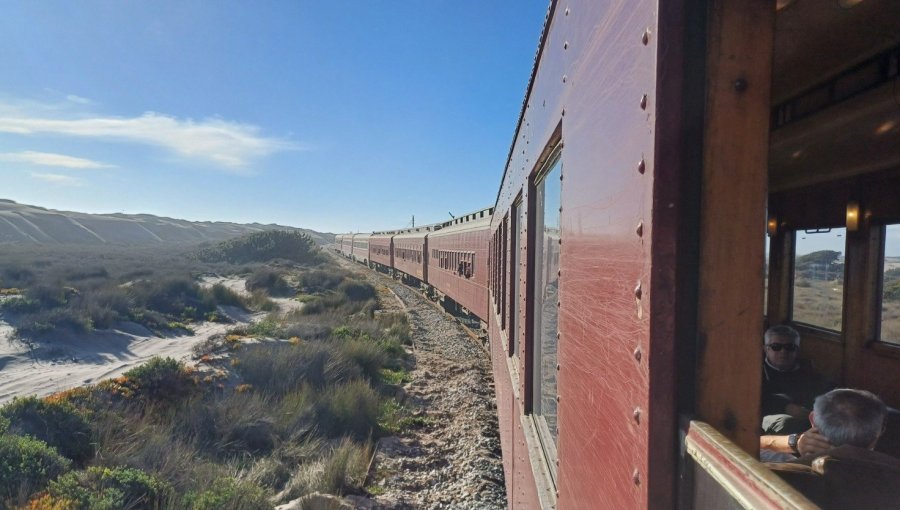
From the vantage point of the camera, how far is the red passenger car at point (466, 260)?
10.3 metres

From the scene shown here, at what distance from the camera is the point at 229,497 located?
488 cm

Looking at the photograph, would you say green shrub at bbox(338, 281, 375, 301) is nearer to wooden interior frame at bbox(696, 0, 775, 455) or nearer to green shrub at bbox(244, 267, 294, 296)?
green shrub at bbox(244, 267, 294, 296)

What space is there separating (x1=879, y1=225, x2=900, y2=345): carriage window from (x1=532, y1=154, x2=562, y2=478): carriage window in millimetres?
2513

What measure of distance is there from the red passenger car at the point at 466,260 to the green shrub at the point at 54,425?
624cm

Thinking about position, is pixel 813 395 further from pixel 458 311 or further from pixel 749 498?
pixel 458 311

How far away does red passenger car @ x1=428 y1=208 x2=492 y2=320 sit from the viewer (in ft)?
34.0

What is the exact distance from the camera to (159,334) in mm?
15305

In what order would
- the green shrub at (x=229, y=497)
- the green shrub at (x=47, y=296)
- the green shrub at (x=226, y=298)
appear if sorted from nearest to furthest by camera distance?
the green shrub at (x=229, y=497) < the green shrub at (x=47, y=296) < the green shrub at (x=226, y=298)

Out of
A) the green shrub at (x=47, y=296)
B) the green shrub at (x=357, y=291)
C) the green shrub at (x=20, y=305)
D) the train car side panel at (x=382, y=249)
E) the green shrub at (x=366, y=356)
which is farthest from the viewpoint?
the train car side panel at (x=382, y=249)

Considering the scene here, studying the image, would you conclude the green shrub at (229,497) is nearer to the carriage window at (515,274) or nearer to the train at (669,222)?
the carriage window at (515,274)

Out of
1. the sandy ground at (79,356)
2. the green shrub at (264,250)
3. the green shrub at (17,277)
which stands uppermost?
Answer: the green shrub at (264,250)

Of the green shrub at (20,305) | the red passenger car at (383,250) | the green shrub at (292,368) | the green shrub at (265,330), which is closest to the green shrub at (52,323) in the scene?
the green shrub at (20,305)

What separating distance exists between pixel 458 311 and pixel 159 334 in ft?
29.3

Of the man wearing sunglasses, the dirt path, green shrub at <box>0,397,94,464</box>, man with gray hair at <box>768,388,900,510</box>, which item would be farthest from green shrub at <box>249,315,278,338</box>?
man with gray hair at <box>768,388,900,510</box>
